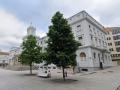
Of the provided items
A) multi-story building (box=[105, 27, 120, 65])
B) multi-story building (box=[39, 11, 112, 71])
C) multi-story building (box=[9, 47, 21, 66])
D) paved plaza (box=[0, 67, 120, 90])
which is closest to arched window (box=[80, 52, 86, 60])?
multi-story building (box=[39, 11, 112, 71])

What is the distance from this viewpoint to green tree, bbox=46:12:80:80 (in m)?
15.5

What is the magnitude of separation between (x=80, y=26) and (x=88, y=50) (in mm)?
5787

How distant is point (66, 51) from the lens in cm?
1579

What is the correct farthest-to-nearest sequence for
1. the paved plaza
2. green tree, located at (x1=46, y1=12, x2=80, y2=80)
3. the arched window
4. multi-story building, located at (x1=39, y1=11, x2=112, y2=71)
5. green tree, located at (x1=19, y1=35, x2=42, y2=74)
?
the arched window → multi-story building, located at (x1=39, y1=11, x2=112, y2=71) → green tree, located at (x1=19, y1=35, x2=42, y2=74) → green tree, located at (x1=46, y1=12, x2=80, y2=80) → the paved plaza

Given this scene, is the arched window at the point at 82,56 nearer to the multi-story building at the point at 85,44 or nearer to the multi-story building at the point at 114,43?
the multi-story building at the point at 85,44

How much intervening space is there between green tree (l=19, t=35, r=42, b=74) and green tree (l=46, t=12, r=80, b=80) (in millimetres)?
7478

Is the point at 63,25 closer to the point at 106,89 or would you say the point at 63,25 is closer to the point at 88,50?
the point at 106,89

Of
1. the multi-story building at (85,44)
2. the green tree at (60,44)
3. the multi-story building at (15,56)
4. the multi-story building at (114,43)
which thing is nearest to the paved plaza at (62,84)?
the green tree at (60,44)

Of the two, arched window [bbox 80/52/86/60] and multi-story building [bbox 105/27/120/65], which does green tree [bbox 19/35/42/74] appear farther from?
multi-story building [bbox 105/27/120/65]

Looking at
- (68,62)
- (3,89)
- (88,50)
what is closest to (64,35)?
(68,62)

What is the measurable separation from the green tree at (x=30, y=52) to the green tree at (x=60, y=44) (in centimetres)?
748

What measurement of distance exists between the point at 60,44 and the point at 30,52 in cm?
911

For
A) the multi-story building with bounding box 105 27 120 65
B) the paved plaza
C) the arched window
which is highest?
the multi-story building with bounding box 105 27 120 65

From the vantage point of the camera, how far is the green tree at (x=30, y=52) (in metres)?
23.3
